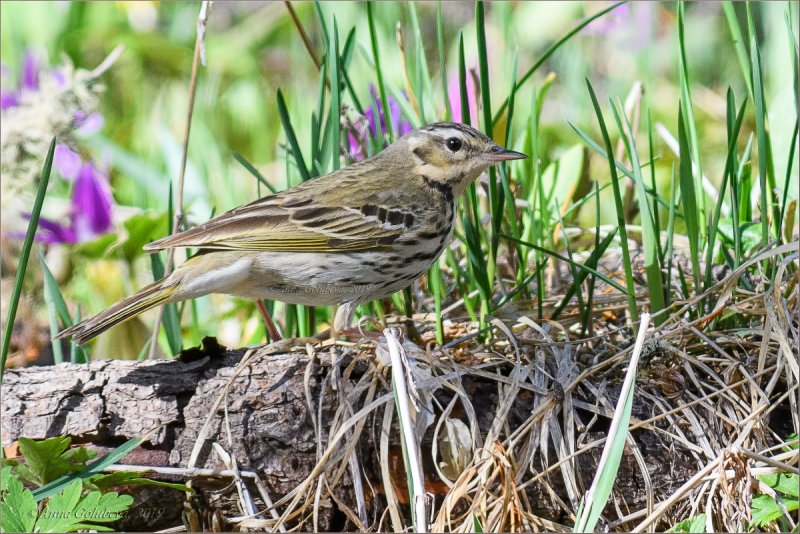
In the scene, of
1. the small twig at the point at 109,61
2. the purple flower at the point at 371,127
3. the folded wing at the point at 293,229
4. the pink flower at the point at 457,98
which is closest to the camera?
the folded wing at the point at 293,229

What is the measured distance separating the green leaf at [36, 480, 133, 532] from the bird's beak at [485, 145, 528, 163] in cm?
172

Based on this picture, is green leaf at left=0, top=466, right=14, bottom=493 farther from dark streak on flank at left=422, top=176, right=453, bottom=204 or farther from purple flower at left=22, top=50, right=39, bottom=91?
purple flower at left=22, top=50, right=39, bottom=91

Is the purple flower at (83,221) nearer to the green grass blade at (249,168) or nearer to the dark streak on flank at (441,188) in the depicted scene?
the green grass blade at (249,168)

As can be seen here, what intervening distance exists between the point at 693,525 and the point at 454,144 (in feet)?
5.58

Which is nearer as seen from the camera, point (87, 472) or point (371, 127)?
point (87, 472)

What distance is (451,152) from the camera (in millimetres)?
3580

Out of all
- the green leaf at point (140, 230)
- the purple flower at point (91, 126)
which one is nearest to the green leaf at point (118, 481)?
the green leaf at point (140, 230)

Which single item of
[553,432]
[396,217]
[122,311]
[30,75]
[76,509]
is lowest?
[553,432]

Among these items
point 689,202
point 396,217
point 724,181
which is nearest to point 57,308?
point 396,217

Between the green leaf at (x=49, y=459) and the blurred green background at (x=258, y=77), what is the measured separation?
1.97 m

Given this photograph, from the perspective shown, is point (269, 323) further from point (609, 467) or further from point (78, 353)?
point (609, 467)

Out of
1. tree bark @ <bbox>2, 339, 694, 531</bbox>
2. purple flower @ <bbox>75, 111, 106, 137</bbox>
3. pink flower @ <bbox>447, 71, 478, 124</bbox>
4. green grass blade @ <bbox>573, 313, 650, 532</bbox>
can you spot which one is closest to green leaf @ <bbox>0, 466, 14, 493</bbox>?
tree bark @ <bbox>2, 339, 694, 531</bbox>

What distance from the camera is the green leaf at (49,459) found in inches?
96.2

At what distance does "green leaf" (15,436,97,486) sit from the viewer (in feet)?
8.02
